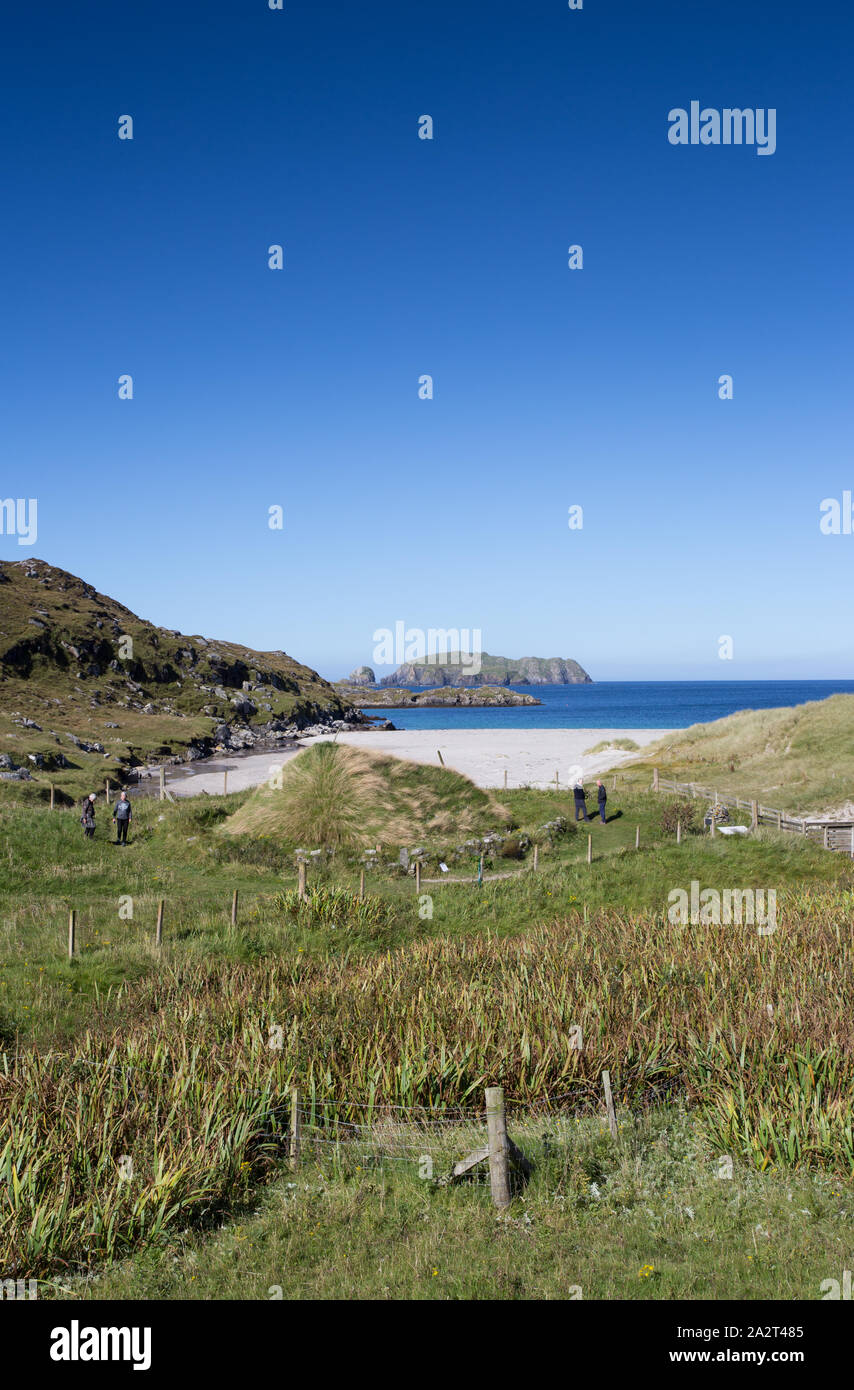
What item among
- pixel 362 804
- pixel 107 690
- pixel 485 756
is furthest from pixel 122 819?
pixel 107 690

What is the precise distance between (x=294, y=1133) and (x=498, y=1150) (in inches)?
100

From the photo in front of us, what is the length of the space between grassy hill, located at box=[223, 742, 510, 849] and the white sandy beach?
863 centimetres

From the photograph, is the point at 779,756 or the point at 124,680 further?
the point at 124,680

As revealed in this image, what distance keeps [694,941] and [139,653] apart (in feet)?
380

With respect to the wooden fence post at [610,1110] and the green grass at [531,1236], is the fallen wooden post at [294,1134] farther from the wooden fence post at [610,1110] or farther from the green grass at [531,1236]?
the wooden fence post at [610,1110]

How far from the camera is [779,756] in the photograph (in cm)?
5131

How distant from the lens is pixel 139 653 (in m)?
121

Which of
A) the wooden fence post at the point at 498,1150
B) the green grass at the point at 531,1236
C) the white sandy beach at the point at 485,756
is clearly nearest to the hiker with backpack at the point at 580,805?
the white sandy beach at the point at 485,756

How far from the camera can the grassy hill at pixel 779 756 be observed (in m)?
41.8

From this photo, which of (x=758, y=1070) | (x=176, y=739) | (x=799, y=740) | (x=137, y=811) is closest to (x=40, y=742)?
(x=176, y=739)

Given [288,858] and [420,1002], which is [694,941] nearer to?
[420,1002]

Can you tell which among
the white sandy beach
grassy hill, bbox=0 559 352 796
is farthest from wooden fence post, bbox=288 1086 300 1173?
grassy hill, bbox=0 559 352 796

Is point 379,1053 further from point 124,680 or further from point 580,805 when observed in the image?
point 124,680
